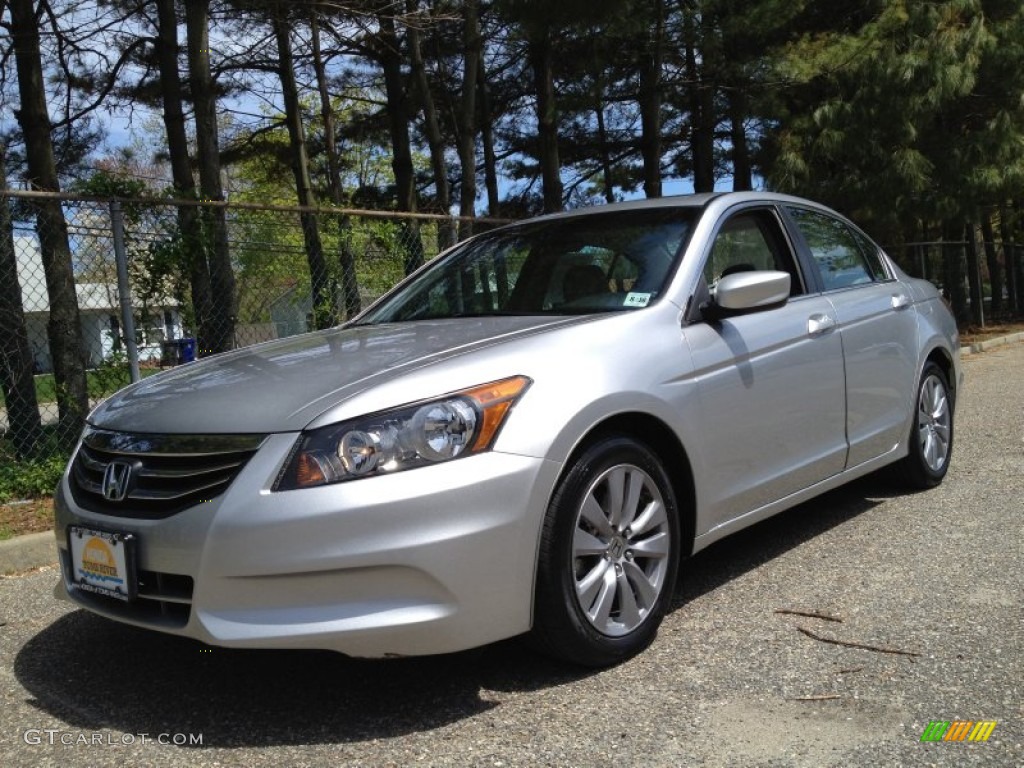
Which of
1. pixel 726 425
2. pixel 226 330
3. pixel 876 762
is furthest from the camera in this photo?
pixel 226 330

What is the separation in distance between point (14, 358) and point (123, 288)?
2040mm

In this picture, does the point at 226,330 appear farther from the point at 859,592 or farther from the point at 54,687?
the point at 859,592

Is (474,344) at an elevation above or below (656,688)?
above

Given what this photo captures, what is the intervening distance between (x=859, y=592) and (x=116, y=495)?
2.74 meters

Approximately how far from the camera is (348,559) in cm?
263

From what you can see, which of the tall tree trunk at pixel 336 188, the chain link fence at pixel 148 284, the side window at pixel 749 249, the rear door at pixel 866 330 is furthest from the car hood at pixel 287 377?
the tall tree trunk at pixel 336 188

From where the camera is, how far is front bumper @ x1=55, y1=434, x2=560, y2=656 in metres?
2.63

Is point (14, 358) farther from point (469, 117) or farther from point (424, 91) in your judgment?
point (424, 91)

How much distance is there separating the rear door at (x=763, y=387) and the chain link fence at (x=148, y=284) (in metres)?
3.66

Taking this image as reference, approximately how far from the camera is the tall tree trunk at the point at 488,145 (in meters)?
18.1

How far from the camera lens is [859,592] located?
3781 millimetres

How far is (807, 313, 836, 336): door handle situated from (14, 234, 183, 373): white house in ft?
14.3

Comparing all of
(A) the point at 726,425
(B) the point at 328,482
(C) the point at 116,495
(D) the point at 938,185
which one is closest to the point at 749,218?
(A) the point at 726,425

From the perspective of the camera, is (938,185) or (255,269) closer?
(255,269)
